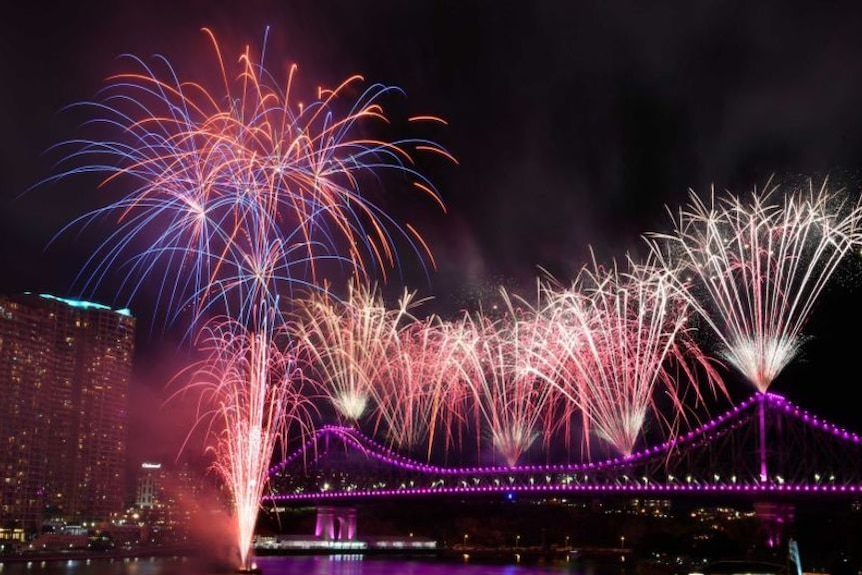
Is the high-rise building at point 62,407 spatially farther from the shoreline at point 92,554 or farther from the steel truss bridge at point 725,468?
the steel truss bridge at point 725,468

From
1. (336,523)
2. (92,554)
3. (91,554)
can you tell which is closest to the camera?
(91,554)

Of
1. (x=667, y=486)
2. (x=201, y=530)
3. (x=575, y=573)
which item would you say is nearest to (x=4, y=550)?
(x=201, y=530)

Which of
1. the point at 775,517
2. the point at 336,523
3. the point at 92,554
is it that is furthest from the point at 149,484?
the point at 775,517

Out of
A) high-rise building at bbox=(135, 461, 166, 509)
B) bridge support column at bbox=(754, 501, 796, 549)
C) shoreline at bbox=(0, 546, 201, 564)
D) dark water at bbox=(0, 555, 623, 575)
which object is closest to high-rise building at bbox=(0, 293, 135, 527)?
high-rise building at bbox=(135, 461, 166, 509)

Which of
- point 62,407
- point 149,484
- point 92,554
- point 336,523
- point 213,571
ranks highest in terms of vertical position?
point 62,407

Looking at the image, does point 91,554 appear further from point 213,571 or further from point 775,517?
point 775,517

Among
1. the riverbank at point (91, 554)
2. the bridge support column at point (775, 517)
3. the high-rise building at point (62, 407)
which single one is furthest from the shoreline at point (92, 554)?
the bridge support column at point (775, 517)

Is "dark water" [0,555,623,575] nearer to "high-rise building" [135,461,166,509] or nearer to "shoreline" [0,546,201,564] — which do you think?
"shoreline" [0,546,201,564]

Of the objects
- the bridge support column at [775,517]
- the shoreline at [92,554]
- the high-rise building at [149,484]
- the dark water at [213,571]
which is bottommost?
the dark water at [213,571]

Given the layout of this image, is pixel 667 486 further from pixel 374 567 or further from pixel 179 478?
pixel 179 478
